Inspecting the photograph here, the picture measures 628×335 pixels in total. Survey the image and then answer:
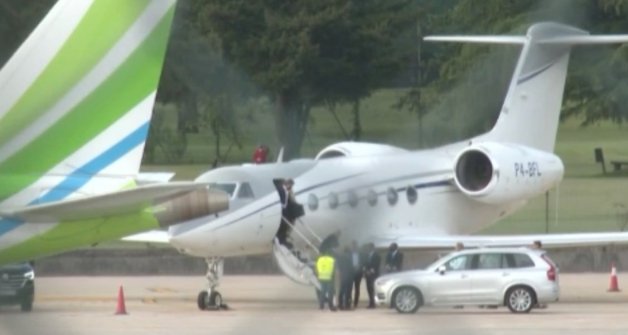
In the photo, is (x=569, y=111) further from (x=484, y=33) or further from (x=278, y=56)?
(x=278, y=56)

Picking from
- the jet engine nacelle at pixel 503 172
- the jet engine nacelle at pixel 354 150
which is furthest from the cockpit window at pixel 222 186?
the jet engine nacelle at pixel 503 172

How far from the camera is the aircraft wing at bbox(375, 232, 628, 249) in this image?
59.0 ft

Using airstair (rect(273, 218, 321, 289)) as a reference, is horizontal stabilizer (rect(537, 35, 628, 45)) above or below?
above

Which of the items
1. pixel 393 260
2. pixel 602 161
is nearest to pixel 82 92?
pixel 602 161

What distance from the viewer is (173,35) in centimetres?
417

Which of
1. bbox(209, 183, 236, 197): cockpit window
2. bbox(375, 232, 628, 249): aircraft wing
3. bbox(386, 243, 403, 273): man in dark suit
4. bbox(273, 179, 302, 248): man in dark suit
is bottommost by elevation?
bbox(209, 183, 236, 197): cockpit window

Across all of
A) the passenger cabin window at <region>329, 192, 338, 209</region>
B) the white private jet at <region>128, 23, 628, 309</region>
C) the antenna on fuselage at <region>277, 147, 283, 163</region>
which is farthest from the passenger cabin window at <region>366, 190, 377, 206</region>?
the antenna on fuselage at <region>277, 147, 283, 163</region>

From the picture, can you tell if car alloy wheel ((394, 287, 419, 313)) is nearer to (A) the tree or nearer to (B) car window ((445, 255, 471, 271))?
(B) car window ((445, 255, 471, 271))

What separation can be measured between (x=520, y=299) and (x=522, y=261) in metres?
0.52

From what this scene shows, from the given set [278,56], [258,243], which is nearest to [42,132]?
[278,56]

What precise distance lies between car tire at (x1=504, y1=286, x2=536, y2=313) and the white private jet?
773mm

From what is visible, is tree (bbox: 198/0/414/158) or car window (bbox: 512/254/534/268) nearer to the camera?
tree (bbox: 198/0/414/158)

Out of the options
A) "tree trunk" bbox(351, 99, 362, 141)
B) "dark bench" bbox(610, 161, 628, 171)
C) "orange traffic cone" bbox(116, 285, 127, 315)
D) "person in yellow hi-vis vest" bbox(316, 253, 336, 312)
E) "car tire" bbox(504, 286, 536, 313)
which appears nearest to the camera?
"tree trunk" bbox(351, 99, 362, 141)

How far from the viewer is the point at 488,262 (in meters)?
17.5
